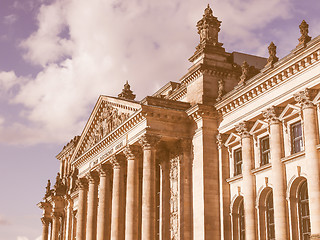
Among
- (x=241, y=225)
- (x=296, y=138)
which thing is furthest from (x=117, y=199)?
(x=296, y=138)

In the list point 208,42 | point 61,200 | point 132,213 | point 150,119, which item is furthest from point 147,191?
point 61,200

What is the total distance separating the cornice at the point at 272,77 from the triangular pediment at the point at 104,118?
6434mm

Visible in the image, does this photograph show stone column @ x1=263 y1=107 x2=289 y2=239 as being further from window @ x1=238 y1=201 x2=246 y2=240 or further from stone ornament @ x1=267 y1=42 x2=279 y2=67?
window @ x1=238 y1=201 x2=246 y2=240

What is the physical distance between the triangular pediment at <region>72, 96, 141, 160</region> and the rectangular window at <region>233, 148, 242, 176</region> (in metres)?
7.35

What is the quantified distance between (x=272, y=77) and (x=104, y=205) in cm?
1888

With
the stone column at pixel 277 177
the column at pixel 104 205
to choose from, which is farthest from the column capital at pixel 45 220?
the stone column at pixel 277 177

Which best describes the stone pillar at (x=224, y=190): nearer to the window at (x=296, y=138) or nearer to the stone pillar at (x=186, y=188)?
the stone pillar at (x=186, y=188)

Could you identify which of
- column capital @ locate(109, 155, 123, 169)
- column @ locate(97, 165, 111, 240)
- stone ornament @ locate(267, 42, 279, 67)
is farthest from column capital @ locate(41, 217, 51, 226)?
stone ornament @ locate(267, 42, 279, 67)

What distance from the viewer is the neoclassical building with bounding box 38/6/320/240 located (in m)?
27.9

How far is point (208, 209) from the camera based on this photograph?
33219 mm

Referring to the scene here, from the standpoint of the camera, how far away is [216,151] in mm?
34875

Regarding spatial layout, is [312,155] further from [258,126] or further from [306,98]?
[258,126]

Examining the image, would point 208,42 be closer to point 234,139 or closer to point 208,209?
point 234,139

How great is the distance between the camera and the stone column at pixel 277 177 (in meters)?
27.8
